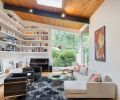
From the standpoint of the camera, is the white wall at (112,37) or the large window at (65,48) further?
the large window at (65,48)

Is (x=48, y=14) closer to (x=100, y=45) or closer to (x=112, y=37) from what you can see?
(x=100, y=45)

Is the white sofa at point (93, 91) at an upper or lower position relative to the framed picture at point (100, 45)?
lower

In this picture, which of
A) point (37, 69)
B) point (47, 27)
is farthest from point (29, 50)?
point (37, 69)

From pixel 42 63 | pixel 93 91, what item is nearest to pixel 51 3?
pixel 93 91

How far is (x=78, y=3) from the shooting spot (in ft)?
18.7

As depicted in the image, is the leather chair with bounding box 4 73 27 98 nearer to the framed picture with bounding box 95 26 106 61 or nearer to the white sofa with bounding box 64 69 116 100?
the white sofa with bounding box 64 69 116 100

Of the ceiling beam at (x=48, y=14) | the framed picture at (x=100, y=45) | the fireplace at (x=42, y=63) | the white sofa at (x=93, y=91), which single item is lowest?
the white sofa at (x=93, y=91)

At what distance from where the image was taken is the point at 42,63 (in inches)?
408

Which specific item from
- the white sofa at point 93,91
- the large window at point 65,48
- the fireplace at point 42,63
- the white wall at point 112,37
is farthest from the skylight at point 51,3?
the fireplace at point 42,63

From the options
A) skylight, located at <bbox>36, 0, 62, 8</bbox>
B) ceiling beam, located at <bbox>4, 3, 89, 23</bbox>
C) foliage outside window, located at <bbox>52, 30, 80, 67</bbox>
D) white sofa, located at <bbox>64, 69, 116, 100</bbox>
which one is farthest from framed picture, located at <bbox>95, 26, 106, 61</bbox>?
foliage outside window, located at <bbox>52, 30, 80, 67</bbox>

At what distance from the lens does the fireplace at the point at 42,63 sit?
405 inches

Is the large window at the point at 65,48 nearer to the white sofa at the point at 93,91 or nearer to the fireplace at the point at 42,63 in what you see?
the fireplace at the point at 42,63

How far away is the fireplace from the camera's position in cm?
1029

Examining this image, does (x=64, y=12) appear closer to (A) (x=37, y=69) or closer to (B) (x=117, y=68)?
(A) (x=37, y=69)
